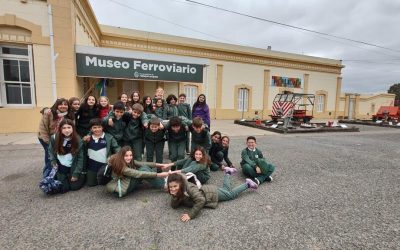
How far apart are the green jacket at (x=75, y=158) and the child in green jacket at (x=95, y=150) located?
14 centimetres

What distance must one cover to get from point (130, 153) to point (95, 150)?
73cm

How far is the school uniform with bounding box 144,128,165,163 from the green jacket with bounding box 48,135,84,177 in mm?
1232

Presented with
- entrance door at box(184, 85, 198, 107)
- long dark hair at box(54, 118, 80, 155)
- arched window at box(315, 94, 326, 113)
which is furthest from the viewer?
arched window at box(315, 94, 326, 113)

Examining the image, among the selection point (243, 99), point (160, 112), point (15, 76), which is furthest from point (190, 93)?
point (160, 112)

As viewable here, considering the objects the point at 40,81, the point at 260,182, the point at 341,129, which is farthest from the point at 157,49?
the point at 260,182

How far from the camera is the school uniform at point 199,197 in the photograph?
275cm

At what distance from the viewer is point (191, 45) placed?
16438mm

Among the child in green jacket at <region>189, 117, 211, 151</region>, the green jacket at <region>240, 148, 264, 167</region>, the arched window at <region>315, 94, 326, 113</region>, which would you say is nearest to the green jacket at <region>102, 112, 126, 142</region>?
the child in green jacket at <region>189, 117, 211, 151</region>

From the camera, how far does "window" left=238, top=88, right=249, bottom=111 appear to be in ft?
61.3

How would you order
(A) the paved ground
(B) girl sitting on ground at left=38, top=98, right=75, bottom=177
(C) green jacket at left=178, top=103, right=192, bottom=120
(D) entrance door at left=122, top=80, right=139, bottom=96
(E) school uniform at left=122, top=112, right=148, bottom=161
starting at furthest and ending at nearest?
(D) entrance door at left=122, top=80, right=139, bottom=96
(C) green jacket at left=178, top=103, right=192, bottom=120
(E) school uniform at left=122, top=112, right=148, bottom=161
(B) girl sitting on ground at left=38, top=98, right=75, bottom=177
(A) the paved ground

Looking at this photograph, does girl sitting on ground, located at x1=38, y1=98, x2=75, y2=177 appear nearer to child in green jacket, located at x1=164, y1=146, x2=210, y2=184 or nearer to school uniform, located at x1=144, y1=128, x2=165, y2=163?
school uniform, located at x1=144, y1=128, x2=165, y2=163

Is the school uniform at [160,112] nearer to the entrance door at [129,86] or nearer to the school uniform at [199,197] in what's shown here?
the school uniform at [199,197]

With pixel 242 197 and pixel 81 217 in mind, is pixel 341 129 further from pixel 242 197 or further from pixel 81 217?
pixel 81 217

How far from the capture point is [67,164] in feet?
11.2
